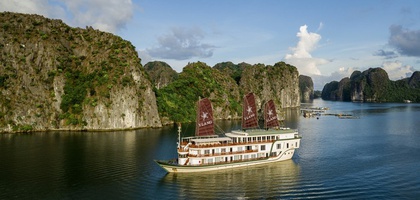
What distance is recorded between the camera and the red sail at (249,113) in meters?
59.2

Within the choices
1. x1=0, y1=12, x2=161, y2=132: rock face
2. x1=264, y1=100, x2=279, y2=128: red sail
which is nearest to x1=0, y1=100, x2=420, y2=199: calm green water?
x1=264, y1=100, x2=279, y2=128: red sail

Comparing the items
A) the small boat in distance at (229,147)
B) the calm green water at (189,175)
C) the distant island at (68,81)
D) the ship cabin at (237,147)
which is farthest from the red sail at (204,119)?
the distant island at (68,81)

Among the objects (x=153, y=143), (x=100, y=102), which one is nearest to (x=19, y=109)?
(x=100, y=102)

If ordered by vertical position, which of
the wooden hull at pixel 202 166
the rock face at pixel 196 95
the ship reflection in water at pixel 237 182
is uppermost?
the rock face at pixel 196 95

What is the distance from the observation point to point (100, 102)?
104375 mm

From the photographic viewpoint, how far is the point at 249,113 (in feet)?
196

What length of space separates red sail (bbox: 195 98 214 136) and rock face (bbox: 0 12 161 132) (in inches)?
2271

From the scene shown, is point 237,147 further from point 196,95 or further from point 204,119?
point 196,95

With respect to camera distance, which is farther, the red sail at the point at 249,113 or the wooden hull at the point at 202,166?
the red sail at the point at 249,113

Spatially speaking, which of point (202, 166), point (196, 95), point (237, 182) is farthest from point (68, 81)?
point (237, 182)

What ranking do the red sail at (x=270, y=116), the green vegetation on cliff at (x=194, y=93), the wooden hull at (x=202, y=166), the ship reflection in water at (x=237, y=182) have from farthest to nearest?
the green vegetation on cliff at (x=194, y=93), the red sail at (x=270, y=116), the wooden hull at (x=202, y=166), the ship reflection in water at (x=237, y=182)

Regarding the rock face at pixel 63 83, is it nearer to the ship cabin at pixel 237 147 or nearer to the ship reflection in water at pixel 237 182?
the ship cabin at pixel 237 147

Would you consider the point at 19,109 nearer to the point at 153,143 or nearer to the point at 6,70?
the point at 6,70

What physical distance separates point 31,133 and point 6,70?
76.3 feet
